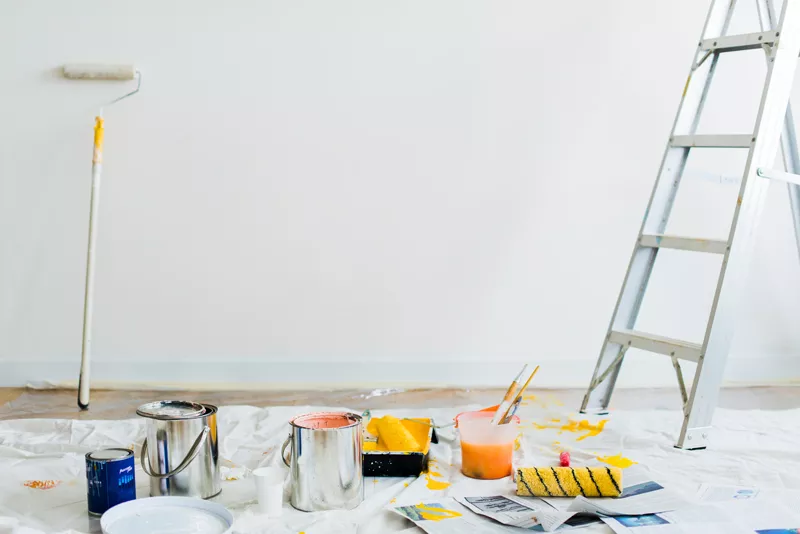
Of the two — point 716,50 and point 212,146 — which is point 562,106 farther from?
point 212,146

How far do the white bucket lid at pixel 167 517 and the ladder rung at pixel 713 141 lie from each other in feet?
5.34

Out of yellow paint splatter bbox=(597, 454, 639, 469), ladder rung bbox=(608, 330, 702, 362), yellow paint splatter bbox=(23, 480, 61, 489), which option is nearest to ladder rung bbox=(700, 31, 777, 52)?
ladder rung bbox=(608, 330, 702, 362)

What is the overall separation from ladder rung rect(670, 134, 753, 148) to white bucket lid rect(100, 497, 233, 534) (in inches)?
64.1

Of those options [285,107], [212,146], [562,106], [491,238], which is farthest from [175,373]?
[562,106]

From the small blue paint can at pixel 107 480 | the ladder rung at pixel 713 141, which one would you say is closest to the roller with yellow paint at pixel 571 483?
the small blue paint can at pixel 107 480

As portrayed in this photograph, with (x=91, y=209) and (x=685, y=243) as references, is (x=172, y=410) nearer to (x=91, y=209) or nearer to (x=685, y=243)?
(x=91, y=209)

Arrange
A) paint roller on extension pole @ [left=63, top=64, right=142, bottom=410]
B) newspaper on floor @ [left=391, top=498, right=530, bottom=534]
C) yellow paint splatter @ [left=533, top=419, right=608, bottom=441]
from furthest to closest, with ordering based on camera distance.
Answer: paint roller on extension pole @ [left=63, top=64, right=142, bottom=410] → yellow paint splatter @ [left=533, top=419, right=608, bottom=441] → newspaper on floor @ [left=391, top=498, right=530, bottom=534]

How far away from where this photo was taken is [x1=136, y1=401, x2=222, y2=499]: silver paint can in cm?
148

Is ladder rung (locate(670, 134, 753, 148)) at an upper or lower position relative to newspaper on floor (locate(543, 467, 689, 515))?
upper

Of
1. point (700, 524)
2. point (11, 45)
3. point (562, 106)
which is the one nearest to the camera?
point (700, 524)

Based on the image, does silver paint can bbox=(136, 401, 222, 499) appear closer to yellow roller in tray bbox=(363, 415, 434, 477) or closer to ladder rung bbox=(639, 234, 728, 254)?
yellow roller in tray bbox=(363, 415, 434, 477)

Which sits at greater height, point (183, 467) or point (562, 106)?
point (562, 106)

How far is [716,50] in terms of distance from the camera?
2268mm

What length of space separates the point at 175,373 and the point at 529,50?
1.70 meters
